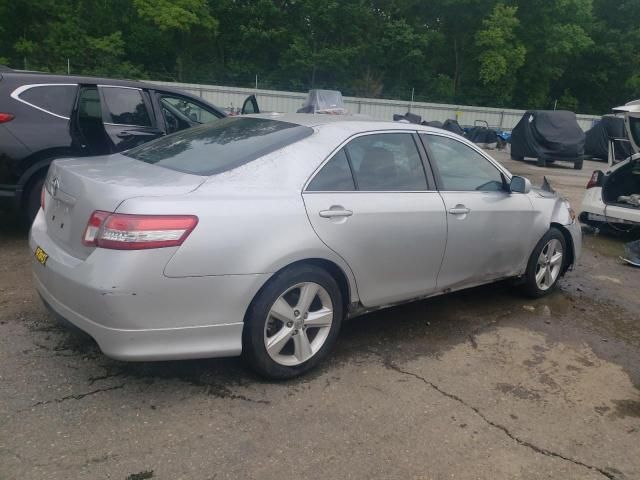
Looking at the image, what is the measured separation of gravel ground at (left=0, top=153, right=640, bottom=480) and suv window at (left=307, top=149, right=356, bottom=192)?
1.14 metres

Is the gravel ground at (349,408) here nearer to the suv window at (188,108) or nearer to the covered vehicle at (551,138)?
the suv window at (188,108)

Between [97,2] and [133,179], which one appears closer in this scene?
[133,179]

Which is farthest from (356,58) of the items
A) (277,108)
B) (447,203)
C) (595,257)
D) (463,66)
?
(447,203)

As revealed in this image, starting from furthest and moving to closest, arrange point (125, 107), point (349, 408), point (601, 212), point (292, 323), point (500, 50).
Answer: point (500, 50) < point (601, 212) < point (125, 107) < point (292, 323) < point (349, 408)

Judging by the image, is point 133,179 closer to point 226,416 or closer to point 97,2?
point 226,416

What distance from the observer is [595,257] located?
717 centimetres

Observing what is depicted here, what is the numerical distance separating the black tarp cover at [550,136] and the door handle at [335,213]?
17.1 meters

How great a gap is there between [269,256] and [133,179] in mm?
855

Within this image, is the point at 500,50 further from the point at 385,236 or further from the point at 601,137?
the point at 385,236

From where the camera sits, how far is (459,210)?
417 cm

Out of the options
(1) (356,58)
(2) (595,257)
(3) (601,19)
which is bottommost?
(2) (595,257)

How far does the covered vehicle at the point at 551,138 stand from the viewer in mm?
18766

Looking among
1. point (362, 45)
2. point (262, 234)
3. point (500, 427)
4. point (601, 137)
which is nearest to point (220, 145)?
point (262, 234)

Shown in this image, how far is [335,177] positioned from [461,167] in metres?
1.33
